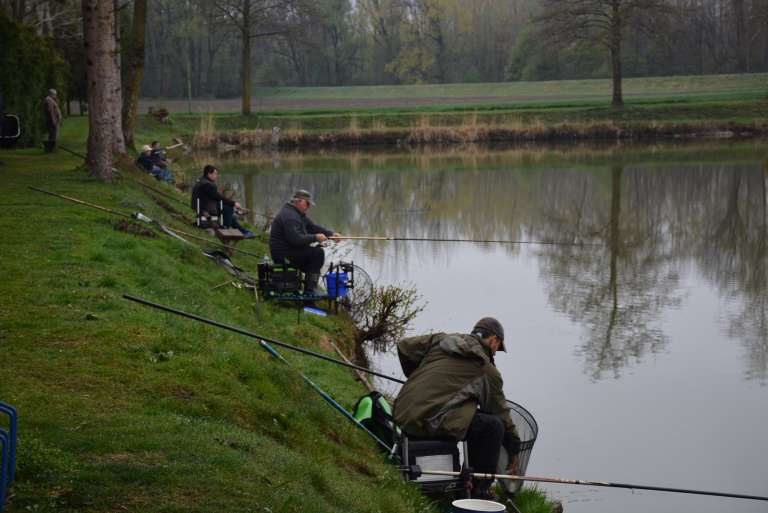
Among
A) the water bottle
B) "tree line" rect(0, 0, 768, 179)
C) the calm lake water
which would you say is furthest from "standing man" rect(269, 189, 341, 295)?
"tree line" rect(0, 0, 768, 179)

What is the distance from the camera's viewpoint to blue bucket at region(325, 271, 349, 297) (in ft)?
44.4

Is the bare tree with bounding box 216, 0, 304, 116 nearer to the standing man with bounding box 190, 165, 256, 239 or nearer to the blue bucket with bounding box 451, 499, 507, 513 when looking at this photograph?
the standing man with bounding box 190, 165, 256, 239

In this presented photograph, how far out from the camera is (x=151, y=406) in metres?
7.18

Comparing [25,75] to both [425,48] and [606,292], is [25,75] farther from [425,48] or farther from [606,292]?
[425,48]

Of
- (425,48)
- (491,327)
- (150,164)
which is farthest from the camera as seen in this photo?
(425,48)

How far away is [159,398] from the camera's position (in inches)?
291

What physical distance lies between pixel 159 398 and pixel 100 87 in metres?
12.9

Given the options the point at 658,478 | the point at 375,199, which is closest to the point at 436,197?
the point at 375,199

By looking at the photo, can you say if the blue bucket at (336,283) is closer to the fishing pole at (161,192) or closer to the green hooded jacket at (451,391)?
the green hooded jacket at (451,391)

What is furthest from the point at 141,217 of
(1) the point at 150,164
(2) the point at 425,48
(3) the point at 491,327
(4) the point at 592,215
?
(2) the point at 425,48

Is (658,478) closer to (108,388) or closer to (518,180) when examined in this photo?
(108,388)

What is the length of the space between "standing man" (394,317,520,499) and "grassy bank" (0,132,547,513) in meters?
0.45

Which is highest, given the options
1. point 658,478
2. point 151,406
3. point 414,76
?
point 414,76

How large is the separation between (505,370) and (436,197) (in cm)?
1778
